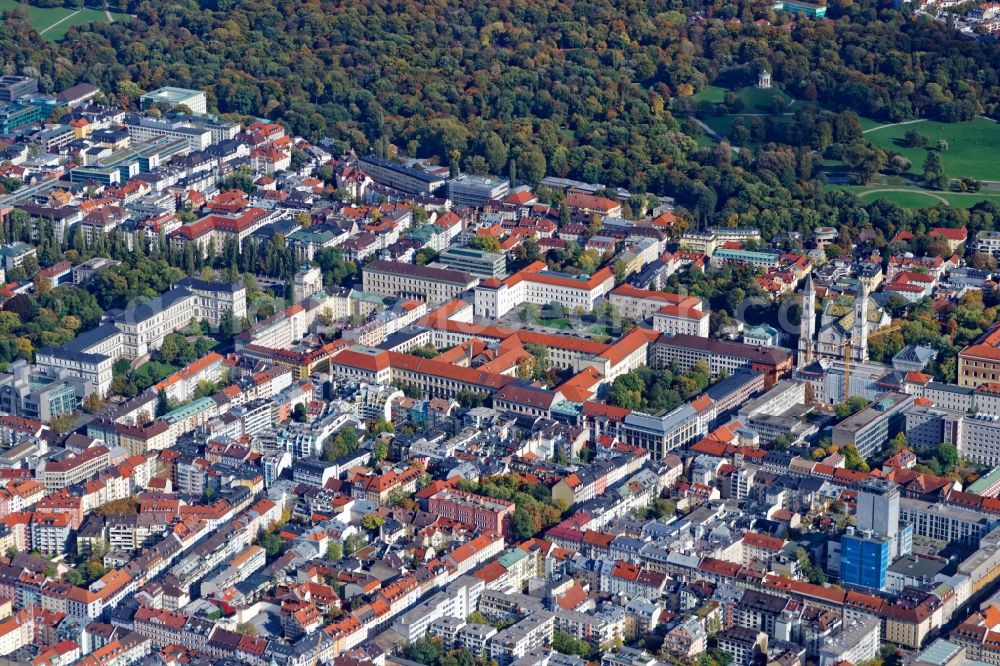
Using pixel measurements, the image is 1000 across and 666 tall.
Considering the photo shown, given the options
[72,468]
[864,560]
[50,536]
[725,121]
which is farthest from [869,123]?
[50,536]

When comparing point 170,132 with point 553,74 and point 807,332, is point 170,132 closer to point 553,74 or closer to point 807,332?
point 553,74

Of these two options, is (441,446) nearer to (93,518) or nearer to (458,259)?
(93,518)

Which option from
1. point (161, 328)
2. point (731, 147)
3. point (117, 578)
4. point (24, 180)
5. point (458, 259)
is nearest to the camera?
point (117, 578)

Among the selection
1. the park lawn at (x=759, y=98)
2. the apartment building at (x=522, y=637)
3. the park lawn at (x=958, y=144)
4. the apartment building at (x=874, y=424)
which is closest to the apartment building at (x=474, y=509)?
the apartment building at (x=522, y=637)

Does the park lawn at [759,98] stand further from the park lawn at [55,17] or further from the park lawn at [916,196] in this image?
the park lawn at [55,17]

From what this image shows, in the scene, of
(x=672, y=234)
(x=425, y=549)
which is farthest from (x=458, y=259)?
(x=425, y=549)

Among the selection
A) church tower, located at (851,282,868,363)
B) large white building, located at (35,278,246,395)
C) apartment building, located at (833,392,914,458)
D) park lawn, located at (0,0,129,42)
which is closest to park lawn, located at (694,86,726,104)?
park lawn, located at (0,0,129,42)
